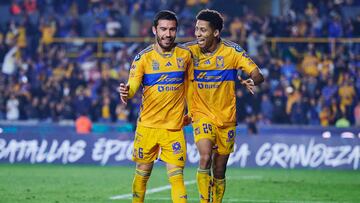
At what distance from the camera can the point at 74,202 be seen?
13500mm

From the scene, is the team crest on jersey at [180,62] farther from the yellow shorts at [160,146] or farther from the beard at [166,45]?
the yellow shorts at [160,146]

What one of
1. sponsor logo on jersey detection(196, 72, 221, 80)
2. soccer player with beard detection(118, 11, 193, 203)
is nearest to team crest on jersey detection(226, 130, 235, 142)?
sponsor logo on jersey detection(196, 72, 221, 80)

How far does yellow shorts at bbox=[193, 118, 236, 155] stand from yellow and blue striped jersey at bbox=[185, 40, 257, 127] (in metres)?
0.07

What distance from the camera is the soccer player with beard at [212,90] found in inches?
448

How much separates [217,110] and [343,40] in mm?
19470

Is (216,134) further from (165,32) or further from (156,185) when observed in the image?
(156,185)

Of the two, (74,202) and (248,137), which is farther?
(248,137)

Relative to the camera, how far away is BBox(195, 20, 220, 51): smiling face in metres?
11.4

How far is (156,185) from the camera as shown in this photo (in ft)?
55.0

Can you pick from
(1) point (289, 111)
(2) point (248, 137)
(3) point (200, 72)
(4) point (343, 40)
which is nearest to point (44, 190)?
(3) point (200, 72)

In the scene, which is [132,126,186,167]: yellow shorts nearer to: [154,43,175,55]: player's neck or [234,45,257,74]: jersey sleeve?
[154,43,175,55]: player's neck

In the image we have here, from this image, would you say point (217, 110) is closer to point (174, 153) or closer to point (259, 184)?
point (174, 153)

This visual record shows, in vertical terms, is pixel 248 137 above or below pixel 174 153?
below

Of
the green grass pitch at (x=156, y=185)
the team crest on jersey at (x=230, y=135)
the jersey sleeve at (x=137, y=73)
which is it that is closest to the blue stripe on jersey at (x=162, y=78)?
the jersey sleeve at (x=137, y=73)
